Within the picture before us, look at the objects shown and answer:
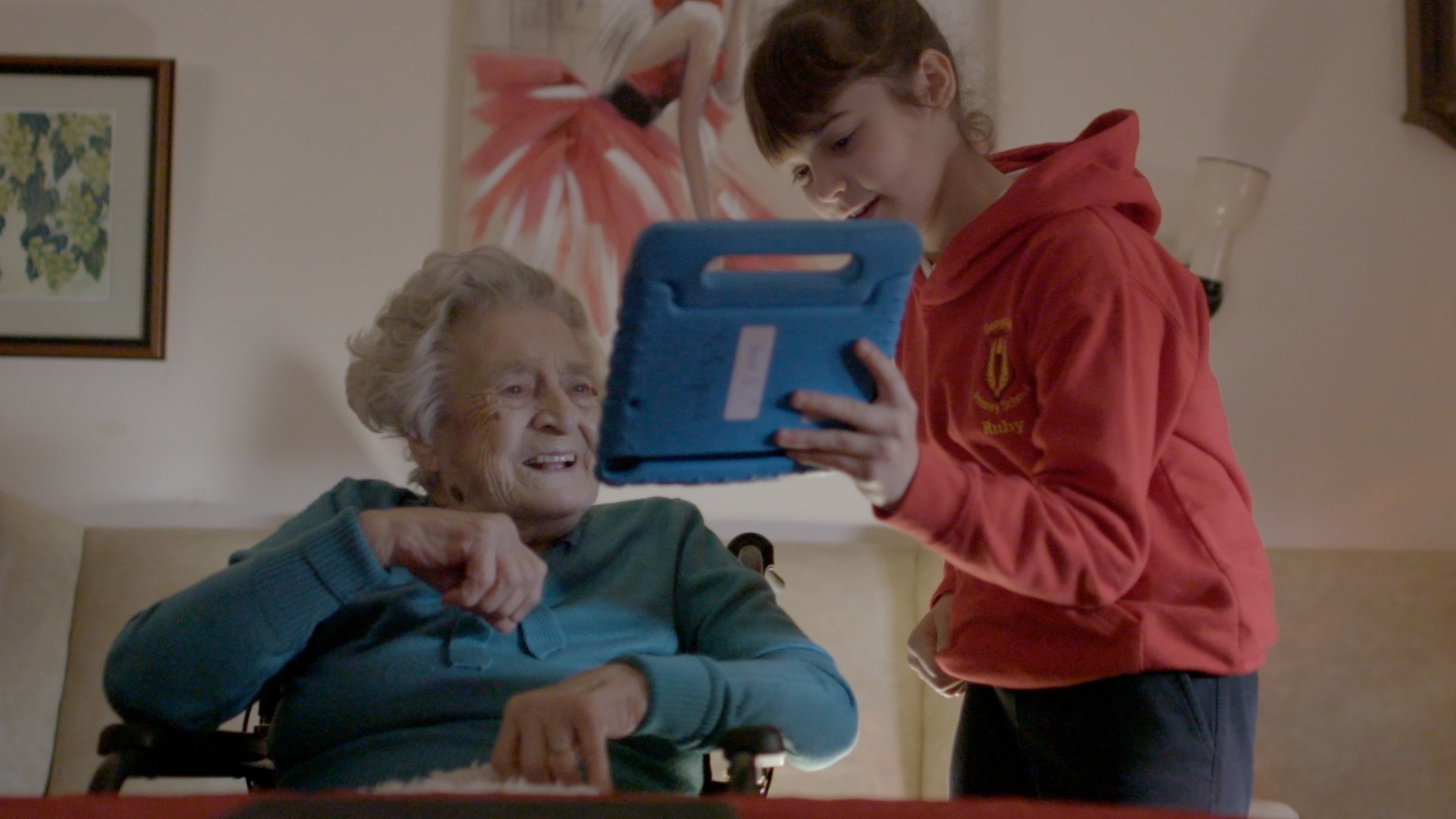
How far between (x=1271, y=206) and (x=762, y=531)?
118cm

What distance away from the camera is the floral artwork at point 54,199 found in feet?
7.80

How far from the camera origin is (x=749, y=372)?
0.83 m

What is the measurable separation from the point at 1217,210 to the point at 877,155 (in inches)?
53.9

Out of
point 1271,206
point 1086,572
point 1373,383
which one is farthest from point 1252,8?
point 1086,572

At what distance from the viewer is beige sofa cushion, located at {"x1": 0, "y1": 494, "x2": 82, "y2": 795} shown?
1966 millimetres

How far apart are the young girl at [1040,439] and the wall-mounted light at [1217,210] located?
3.85 feet

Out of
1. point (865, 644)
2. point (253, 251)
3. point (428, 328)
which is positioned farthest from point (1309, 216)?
point (253, 251)

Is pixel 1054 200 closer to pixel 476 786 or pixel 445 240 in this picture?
pixel 476 786

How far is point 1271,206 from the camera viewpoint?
244 centimetres

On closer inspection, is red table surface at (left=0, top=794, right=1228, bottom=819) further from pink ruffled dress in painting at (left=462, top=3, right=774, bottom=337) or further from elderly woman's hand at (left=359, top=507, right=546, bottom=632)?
pink ruffled dress in painting at (left=462, top=3, right=774, bottom=337)

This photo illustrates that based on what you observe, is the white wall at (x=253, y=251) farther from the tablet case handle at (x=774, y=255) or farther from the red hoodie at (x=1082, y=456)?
the tablet case handle at (x=774, y=255)

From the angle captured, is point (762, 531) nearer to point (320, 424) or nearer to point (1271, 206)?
point (320, 424)

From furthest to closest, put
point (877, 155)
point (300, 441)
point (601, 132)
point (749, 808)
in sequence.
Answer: point (601, 132) → point (300, 441) → point (877, 155) → point (749, 808)

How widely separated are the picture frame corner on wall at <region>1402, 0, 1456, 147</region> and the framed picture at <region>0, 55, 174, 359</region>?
240cm
